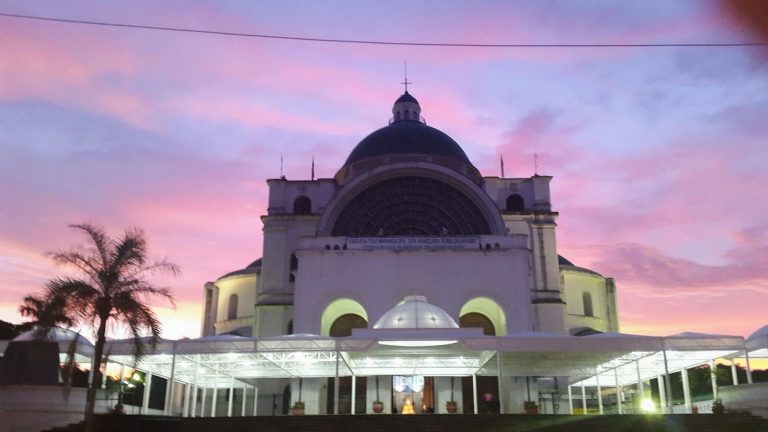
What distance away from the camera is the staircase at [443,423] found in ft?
60.2

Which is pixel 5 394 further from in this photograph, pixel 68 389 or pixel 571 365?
pixel 571 365

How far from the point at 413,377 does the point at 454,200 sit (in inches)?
406

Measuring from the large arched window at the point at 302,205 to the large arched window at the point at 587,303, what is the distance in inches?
730

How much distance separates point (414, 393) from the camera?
3050 centimetres

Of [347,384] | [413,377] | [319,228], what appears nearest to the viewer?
[413,377]

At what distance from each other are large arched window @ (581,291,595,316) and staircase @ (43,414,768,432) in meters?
23.8

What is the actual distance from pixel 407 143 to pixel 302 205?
293 inches

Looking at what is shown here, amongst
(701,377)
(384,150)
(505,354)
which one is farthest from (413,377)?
(701,377)

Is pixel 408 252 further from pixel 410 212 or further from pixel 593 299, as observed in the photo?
pixel 593 299

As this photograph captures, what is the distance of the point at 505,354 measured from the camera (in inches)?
944

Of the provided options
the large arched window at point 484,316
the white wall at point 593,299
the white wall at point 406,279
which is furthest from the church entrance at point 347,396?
the white wall at point 593,299

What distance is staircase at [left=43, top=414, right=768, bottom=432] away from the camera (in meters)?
18.4

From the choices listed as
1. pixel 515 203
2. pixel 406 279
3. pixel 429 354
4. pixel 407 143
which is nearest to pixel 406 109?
pixel 407 143

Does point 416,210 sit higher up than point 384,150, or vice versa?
point 384,150
